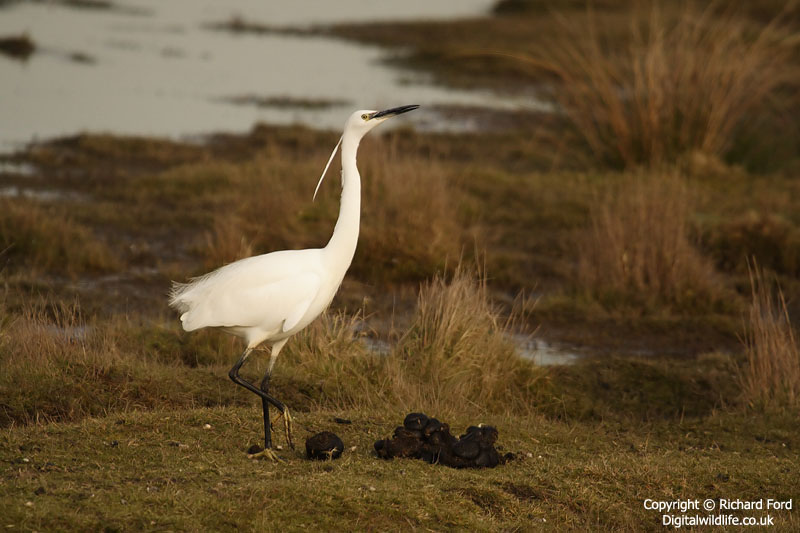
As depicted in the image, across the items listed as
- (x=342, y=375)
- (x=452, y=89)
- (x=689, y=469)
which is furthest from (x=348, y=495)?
(x=452, y=89)

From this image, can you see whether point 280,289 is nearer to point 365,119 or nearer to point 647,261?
point 365,119

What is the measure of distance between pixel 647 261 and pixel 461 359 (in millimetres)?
3926

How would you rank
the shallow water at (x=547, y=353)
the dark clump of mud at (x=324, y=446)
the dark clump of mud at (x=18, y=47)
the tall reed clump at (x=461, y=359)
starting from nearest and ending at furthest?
the dark clump of mud at (x=324, y=446)
the tall reed clump at (x=461, y=359)
the shallow water at (x=547, y=353)
the dark clump of mud at (x=18, y=47)

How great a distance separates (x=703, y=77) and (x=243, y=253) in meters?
8.73

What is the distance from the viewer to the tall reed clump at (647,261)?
11.5m

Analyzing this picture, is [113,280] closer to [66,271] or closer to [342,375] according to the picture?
[66,271]

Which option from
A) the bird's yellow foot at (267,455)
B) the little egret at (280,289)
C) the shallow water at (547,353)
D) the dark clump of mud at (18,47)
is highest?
the little egret at (280,289)

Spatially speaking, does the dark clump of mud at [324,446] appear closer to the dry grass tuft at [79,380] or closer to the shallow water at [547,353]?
the dry grass tuft at [79,380]

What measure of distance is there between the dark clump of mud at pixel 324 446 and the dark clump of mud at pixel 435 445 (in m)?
0.27

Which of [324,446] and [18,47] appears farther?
[18,47]

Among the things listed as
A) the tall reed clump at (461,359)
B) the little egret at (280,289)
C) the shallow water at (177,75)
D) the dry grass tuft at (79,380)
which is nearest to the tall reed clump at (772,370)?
the tall reed clump at (461,359)

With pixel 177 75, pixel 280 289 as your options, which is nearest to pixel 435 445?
pixel 280 289

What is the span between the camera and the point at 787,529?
568 centimetres

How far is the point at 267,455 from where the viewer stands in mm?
5922
